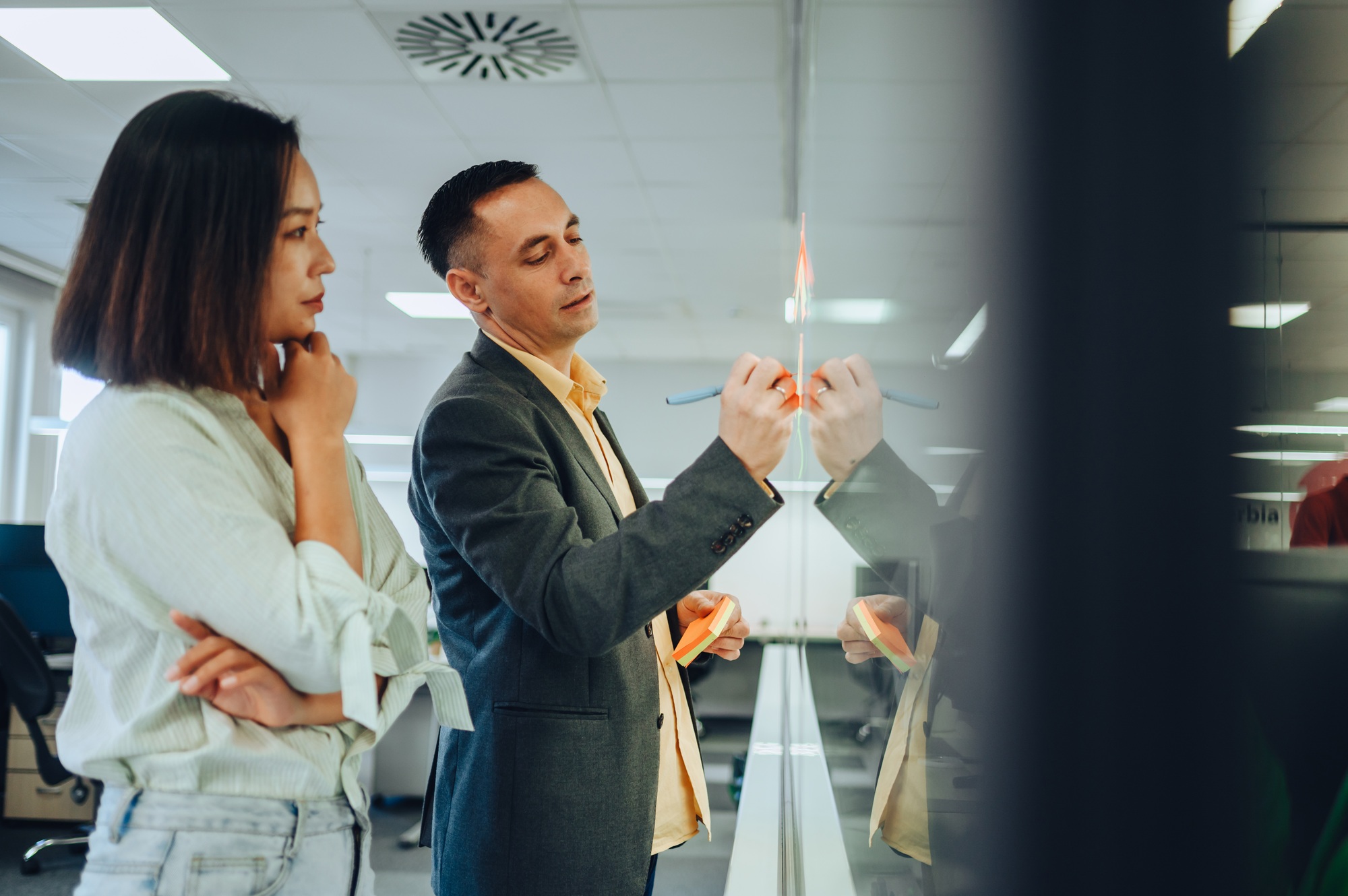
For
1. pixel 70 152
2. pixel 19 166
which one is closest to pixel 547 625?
pixel 70 152

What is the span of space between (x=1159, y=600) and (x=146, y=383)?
740mm

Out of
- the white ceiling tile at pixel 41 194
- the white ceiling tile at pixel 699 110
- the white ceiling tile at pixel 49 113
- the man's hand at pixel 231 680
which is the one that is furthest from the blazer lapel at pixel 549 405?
the white ceiling tile at pixel 41 194

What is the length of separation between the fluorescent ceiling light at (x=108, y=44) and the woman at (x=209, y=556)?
8.80 ft

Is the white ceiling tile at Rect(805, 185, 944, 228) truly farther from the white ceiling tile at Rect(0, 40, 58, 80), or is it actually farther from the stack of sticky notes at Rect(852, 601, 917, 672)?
the white ceiling tile at Rect(0, 40, 58, 80)

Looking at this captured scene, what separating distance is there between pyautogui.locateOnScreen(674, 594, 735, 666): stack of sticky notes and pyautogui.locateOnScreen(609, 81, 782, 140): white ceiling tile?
2473 millimetres

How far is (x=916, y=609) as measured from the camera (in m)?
0.41

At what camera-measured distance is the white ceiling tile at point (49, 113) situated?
341 cm

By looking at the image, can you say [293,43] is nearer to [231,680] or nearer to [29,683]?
[29,683]

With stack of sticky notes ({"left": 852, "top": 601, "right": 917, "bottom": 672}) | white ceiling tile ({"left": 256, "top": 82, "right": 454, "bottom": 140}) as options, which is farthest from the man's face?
white ceiling tile ({"left": 256, "top": 82, "right": 454, "bottom": 140})

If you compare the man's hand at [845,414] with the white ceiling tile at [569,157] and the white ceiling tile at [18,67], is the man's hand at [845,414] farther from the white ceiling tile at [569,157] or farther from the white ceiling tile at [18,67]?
the white ceiling tile at [18,67]

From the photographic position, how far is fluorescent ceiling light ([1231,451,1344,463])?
0.55 ft

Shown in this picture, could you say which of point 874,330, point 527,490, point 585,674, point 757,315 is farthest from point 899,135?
point 757,315

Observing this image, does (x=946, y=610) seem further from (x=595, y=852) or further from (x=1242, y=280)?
(x=595, y=852)

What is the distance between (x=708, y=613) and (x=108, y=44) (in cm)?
315
